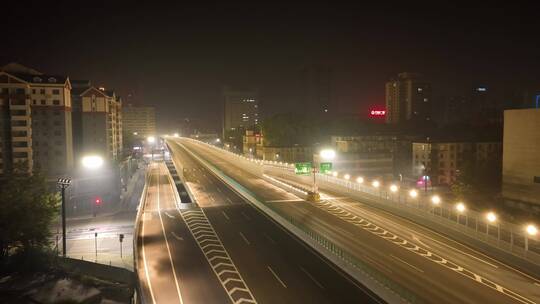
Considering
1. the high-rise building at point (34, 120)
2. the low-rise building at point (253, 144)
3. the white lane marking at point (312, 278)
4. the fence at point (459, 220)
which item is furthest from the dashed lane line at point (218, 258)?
the low-rise building at point (253, 144)

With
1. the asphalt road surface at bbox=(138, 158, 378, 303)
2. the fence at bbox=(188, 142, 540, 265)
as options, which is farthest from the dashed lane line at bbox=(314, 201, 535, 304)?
the asphalt road surface at bbox=(138, 158, 378, 303)

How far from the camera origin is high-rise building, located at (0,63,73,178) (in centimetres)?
6638

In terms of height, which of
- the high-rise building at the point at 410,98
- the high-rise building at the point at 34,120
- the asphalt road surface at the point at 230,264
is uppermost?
the high-rise building at the point at 410,98

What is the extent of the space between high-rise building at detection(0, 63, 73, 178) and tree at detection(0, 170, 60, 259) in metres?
28.4

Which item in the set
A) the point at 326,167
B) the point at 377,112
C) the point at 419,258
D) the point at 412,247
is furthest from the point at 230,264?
the point at 377,112

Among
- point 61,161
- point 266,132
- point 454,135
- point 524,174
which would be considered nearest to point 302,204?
point 524,174

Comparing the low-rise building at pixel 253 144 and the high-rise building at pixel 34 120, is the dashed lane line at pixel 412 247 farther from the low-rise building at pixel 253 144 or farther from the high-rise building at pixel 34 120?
the low-rise building at pixel 253 144

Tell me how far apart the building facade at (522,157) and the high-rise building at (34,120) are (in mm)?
65042

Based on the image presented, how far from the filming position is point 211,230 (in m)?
A: 36.7

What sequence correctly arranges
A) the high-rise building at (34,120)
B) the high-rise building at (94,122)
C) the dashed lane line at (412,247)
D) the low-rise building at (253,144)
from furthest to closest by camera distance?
the low-rise building at (253,144) → the high-rise building at (94,122) → the high-rise building at (34,120) → the dashed lane line at (412,247)

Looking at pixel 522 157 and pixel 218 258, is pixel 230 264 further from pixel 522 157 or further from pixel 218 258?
pixel 522 157

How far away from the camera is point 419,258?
27.3m

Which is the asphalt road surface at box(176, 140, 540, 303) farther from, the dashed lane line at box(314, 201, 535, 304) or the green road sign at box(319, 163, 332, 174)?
the green road sign at box(319, 163, 332, 174)

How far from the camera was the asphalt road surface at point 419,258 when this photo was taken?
2198 centimetres
